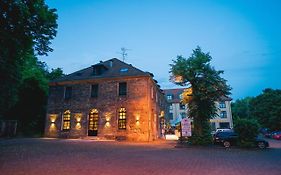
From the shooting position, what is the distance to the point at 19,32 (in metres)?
11.6

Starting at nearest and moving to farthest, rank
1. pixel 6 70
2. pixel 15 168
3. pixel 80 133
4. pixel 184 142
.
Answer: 1. pixel 15 168
2. pixel 6 70
3. pixel 184 142
4. pixel 80 133

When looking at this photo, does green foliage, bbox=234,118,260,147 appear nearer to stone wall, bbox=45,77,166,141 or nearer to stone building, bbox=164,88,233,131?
stone wall, bbox=45,77,166,141

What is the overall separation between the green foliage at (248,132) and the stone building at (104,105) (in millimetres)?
9152

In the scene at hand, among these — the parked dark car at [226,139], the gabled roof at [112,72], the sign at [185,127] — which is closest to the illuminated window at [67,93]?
the gabled roof at [112,72]

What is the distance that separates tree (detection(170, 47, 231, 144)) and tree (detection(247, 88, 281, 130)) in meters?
28.9

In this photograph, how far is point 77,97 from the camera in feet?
81.0

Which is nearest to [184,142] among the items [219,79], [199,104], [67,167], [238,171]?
[199,104]

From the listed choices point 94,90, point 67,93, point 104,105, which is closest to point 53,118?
point 67,93

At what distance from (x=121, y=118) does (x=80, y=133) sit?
532 cm

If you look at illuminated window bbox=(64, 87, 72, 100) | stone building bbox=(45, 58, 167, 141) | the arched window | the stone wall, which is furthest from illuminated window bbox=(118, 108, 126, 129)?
illuminated window bbox=(64, 87, 72, 100)

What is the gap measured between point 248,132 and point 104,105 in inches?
586

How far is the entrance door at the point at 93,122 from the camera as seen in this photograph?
76.0 ft

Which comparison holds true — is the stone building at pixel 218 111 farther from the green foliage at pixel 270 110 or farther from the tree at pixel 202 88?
the tree at pixel 202 88

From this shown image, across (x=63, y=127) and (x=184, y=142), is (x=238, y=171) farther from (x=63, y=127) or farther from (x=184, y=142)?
(x=63, y=127)
